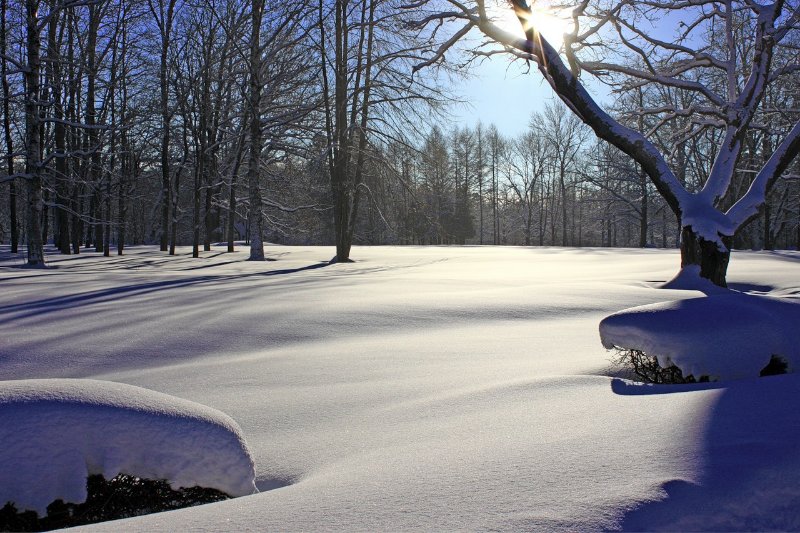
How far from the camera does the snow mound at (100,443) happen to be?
1.59 m

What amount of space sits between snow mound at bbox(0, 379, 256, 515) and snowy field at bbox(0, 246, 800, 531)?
25 centimetres

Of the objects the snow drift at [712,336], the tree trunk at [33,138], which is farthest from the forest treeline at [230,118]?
the snow drift at [712,336]

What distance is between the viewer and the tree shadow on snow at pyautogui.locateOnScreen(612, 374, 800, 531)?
4.37 feet

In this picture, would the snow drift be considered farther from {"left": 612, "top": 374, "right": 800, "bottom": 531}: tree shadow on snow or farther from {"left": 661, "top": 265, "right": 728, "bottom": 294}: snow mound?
{"left": 661, "top": 265, "right": 728, "bottom": 294}: snow mound

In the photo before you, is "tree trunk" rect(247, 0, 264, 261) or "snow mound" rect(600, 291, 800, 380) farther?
"tree trunk" rect(247, 0, 264, 261)

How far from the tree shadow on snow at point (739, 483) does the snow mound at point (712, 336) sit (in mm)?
721

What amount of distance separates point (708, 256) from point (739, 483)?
6888mm

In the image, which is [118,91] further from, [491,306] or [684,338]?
[684,338]

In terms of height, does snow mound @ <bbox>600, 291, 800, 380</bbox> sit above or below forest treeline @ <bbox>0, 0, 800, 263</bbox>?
below

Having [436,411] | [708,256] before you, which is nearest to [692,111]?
[708,256]

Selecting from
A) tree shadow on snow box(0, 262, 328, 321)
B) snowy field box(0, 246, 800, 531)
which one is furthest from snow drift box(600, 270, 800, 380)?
tree shadow on snow box(0, 262, 328, 321)

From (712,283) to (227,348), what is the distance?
22.2 feet

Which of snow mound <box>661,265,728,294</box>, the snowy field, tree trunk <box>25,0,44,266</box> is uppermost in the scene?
tree trunk <box>25,0,44,266</box>

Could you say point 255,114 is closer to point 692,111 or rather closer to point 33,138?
point 33,138
